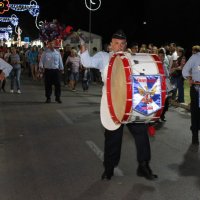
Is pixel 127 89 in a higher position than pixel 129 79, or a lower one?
lower

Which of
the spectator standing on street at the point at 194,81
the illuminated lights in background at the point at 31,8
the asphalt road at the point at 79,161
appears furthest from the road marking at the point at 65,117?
the illuminated lights in background at the point at 31,8

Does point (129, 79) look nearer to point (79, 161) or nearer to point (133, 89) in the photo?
point (133, 89)

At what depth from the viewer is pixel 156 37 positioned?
163ft

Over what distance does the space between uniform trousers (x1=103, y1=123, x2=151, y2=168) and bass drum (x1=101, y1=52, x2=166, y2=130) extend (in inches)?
6.1

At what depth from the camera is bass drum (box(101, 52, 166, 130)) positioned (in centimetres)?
626

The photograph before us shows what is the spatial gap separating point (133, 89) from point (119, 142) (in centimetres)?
86

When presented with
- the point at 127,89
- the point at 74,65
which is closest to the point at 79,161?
the point at 127,89

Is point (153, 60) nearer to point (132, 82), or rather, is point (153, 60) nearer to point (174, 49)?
point (132, 82)

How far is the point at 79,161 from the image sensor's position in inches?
309

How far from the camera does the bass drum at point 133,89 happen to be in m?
6.26

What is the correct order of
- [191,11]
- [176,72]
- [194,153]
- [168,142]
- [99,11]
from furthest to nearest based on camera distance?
[99,11] → [191,11] → [176,72] → [168,142] → [194,153]

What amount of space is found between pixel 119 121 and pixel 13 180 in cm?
165

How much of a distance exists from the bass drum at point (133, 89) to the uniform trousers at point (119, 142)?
16cm

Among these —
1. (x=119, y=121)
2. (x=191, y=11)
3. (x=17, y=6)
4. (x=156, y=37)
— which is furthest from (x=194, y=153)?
(x=156, y=37)
